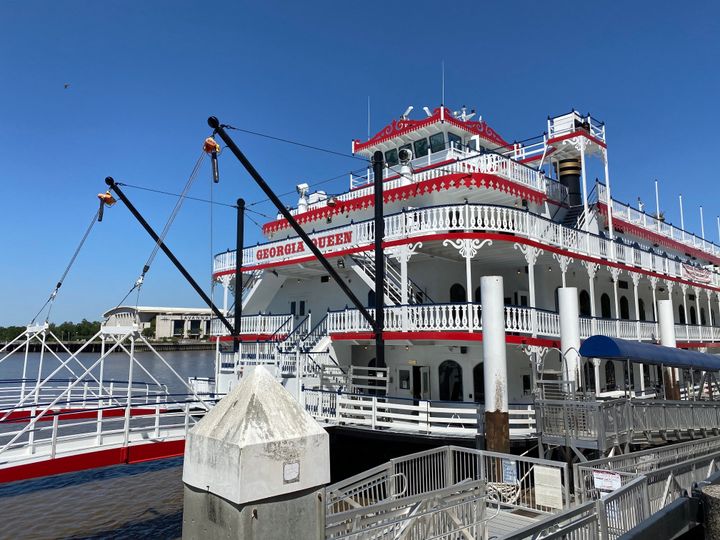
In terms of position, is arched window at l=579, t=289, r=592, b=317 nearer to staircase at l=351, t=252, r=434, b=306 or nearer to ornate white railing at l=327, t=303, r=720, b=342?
ornate white railing at l=327, t=303, r=720, b=342

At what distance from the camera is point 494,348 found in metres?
12.4

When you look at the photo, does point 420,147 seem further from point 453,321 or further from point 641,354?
point 641,354

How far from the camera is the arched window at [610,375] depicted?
2252cm

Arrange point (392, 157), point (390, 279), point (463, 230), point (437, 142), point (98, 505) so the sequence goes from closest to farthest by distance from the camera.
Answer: point (98, 505) → point (463, 230) → point (390, 279) → point (437, 142) → point (392, 157)

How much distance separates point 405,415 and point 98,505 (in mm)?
9788

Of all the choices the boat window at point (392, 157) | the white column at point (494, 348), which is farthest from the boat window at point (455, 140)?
the white column at point (494, 348)

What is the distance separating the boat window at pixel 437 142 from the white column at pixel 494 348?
40.7ft

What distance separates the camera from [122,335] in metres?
12.0

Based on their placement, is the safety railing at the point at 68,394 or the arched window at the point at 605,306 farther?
the arched window at the point at 605,306

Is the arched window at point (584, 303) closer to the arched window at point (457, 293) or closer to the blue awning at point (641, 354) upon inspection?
the blue awning at point (641, 354)

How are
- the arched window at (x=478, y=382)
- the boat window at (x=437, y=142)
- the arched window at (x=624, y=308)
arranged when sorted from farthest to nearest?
the arched window at (x=624, y=308), the boat window at (x=437, y=142), the arched window at (x=478, y=382)

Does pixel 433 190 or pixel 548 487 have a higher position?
pixel 433 190

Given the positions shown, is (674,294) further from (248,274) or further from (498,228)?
(248,274)

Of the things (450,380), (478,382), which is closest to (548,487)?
(478,382)
